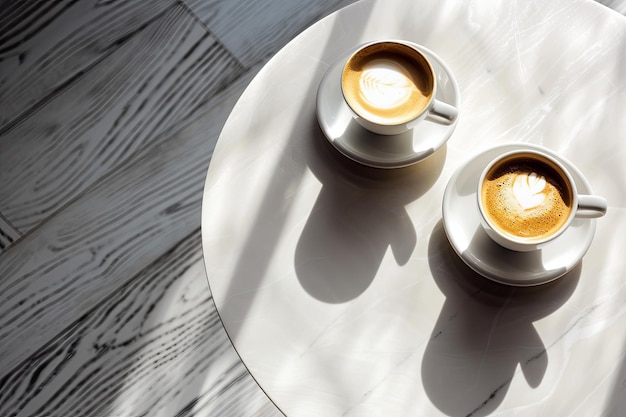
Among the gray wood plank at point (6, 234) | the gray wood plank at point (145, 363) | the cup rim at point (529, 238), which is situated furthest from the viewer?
the gray wood plank at point (6, 234)

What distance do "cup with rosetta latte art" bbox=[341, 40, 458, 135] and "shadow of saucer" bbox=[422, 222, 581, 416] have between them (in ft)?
0.59

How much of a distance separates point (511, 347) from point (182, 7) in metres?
1.13

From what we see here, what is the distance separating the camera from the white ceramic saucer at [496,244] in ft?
2.26

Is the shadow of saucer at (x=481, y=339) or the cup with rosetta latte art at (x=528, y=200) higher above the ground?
the cup with rosetta latte art at (x=528, y=200)

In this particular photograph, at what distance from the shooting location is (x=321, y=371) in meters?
0.69

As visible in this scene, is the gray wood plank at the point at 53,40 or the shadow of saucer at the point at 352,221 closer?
the shadow of saucer at the point at 352,221

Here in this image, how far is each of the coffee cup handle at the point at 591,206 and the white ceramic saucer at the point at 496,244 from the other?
1.7 inches

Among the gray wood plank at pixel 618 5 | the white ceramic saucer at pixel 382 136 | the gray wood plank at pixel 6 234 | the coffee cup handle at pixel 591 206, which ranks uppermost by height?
the white ceramic saucer at pixel 382 136

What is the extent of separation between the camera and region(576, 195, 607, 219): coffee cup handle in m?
0.65

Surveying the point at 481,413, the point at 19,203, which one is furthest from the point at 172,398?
the point at 481,413

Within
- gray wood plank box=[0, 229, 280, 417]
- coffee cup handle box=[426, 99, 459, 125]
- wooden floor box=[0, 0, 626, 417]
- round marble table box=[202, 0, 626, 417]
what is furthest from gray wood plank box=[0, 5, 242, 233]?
coffee cup handle box=[426, 99, 459, 125]

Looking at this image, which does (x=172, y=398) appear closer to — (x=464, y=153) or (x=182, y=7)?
(x=464, y=153)

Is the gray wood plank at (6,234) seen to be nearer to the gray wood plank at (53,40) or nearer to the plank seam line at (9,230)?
the plank seam line at (9,230)

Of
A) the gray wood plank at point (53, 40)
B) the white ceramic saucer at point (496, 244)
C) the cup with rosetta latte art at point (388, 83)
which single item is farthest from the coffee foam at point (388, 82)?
the gray wood plank at point (53, 40)
